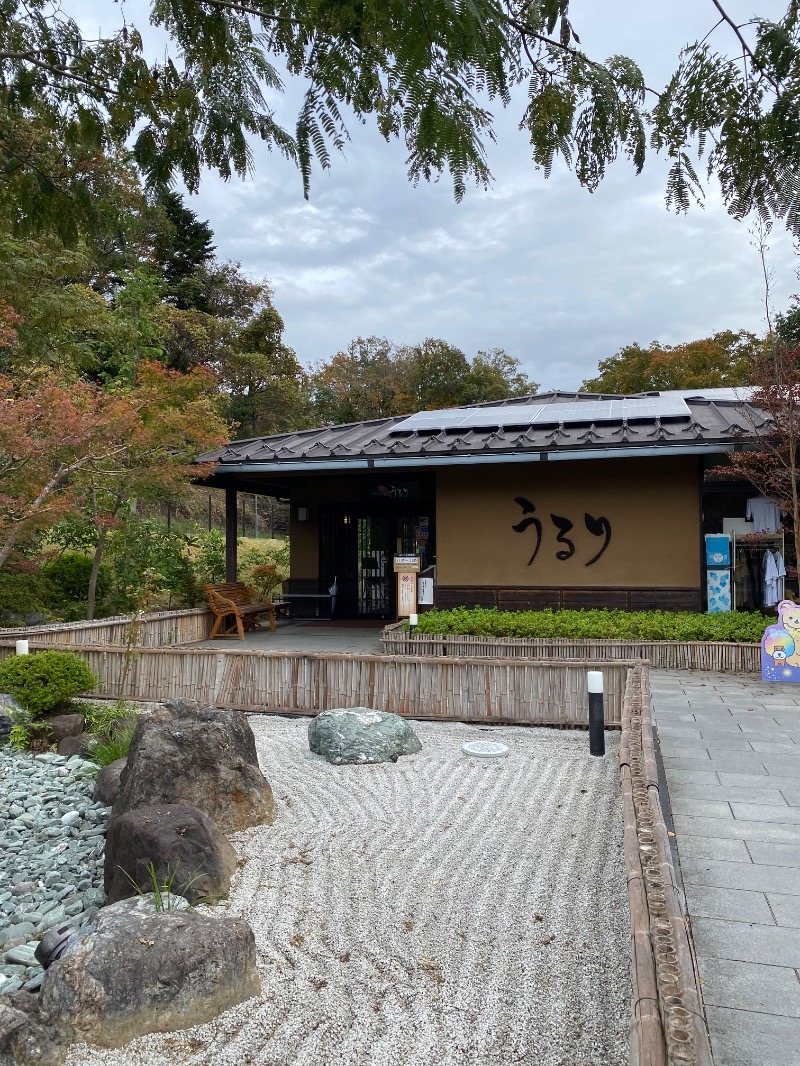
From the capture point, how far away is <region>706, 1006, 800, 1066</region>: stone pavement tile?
233 centimetres

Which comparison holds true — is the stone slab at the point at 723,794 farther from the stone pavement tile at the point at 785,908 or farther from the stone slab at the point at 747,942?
the stone slab at the point at 747,942

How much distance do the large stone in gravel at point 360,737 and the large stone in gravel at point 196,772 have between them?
1109 millimetres

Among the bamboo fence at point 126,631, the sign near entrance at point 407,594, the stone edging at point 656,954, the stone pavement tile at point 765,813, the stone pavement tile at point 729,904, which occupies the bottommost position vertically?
the stone pavement tile at point 729,904

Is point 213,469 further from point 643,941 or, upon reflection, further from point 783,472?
point 643,941

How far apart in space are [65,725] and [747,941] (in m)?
5.68

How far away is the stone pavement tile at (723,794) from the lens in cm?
461

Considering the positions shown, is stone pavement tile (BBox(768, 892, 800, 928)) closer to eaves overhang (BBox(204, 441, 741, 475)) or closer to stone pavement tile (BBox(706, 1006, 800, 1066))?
stone pavement tile (BBox(706, 1006, 800, 1066))

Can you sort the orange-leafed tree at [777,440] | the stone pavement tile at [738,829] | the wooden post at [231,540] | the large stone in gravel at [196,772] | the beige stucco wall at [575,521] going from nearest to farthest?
the stone pavement tile at [738,829] < the large stone in gravel at [196,772] < the orange-leafed tree at [777,440] < the beige stucco wall at [575,521] < the wooden post at [231,540]

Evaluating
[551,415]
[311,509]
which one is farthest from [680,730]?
[311,509]

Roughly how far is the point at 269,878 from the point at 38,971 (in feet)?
3.45

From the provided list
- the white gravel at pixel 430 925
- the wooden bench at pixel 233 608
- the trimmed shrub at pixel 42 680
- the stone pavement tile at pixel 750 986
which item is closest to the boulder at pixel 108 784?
the white gravel at pixel 430 925

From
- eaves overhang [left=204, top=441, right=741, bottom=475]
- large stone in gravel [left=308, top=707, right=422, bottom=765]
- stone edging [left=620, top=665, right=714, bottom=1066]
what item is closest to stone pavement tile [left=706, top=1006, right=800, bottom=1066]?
stone edging [left=620, top=665, right=714, bottom=1066]

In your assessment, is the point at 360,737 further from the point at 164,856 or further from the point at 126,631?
the point at 126,631

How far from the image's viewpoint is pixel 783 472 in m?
8.92
